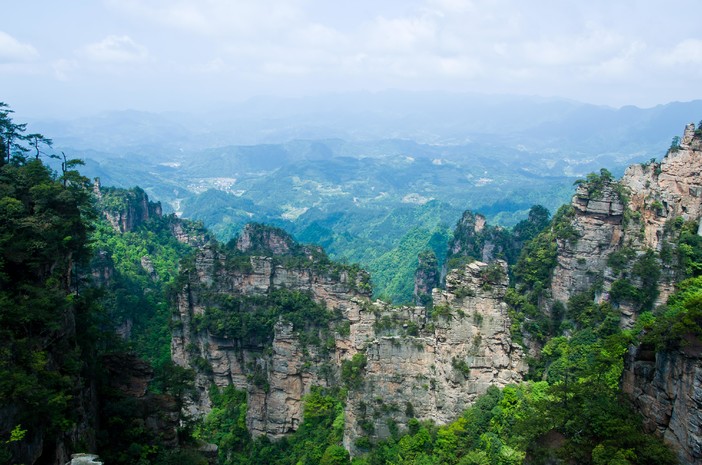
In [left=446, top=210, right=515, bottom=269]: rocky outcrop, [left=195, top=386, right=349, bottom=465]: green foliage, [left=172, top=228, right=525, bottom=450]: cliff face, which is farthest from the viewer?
[left=446, top=210, right=515, bottom=269]: rocky outcrop

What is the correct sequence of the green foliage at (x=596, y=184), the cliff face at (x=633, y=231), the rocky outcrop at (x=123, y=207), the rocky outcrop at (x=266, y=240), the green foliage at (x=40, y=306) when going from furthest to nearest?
the rocky outcrop at (x=123, y=207) → the rocky outcrop at (x=266, y=240) → the green foliage at (x=596, y=184) → the cliff face at (x=633, y=231) → the green foliage at (x=40, y=306)

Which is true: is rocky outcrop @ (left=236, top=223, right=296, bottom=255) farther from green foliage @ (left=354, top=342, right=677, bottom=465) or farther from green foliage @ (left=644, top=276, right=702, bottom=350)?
green foliage @ (left=644, top=276, right=702, bottom=350)

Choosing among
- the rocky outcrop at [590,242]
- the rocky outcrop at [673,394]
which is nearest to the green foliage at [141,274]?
the rocky outcrop at [590,242]

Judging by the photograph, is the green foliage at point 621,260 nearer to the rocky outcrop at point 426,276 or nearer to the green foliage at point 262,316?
the green foliage at point 262,316

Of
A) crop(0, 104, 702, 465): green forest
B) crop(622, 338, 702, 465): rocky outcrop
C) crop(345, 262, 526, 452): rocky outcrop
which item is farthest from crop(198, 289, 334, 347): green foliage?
crop(622, 338, 702, 465): rocky outcrop

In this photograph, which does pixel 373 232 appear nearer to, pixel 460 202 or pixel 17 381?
pixel 460 202
